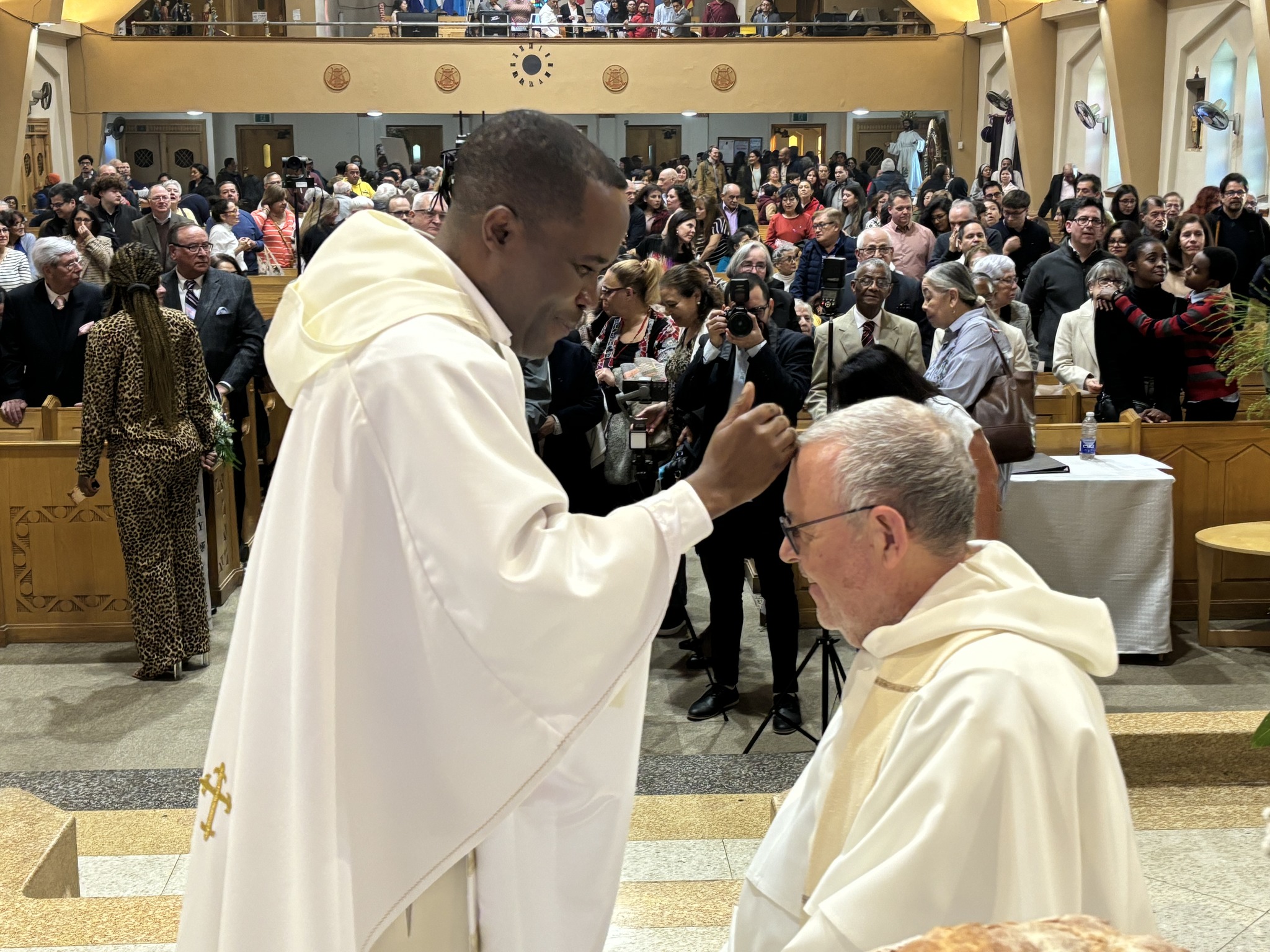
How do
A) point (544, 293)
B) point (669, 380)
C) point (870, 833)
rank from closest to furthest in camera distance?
point (870, 833) < point (544, 293) < point (669, 380)

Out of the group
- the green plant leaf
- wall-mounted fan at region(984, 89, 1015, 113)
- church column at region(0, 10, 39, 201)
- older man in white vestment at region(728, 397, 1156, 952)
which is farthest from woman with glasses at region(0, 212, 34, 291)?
wall-mounted fan at region(984, 89, 1015, 113)

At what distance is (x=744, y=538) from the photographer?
510cm

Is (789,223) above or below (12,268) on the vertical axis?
above

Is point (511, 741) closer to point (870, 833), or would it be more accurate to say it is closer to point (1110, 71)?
point (870, 833)

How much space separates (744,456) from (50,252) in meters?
5.72

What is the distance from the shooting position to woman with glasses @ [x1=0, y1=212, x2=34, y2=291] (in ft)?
29.0

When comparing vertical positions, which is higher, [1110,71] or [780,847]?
[1110,71]

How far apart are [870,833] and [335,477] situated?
2.74ft

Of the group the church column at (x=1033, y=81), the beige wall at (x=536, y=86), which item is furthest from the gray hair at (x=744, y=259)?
the beige wall at (x=536, y=86)

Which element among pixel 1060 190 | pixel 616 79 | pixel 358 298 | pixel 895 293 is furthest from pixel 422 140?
pixel 358 298

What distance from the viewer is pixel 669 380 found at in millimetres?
5629

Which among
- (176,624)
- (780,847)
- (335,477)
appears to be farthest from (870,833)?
(176,624)

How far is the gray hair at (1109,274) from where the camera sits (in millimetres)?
6715

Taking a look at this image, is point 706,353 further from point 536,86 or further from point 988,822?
point 536,86
